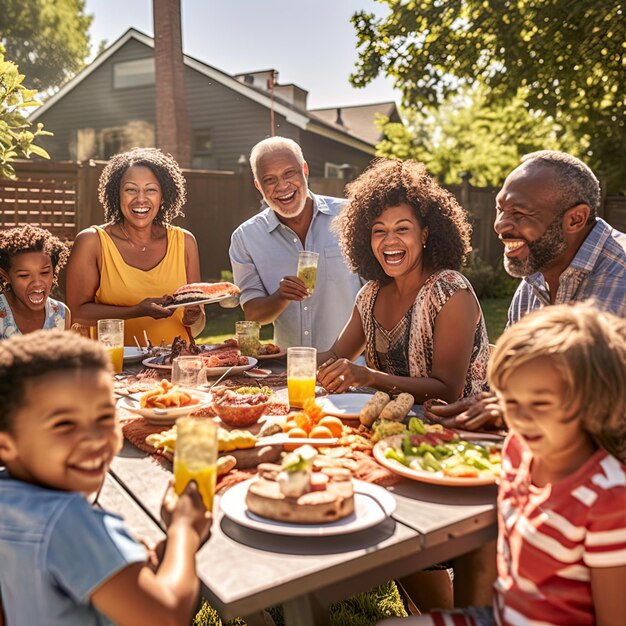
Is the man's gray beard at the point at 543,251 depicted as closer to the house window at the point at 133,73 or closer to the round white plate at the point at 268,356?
the round white plate at the point at 268,356

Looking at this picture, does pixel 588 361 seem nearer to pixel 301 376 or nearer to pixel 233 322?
pixel 301 376

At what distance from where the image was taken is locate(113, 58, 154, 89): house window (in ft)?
74.7

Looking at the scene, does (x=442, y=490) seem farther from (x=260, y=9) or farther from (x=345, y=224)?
(x=260, y=9)

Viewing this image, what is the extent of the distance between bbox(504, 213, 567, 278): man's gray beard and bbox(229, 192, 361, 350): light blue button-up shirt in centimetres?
188

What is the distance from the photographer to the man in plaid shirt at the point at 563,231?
3.25 metres

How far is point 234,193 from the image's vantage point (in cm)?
1419

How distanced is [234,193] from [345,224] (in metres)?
10.4

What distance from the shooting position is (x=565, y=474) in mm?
1819

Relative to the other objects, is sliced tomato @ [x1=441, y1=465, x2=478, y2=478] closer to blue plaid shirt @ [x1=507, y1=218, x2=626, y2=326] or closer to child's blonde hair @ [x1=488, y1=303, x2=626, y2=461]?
child's blonde hair @ [x1=488, y1=303, x2=626, y2=461]

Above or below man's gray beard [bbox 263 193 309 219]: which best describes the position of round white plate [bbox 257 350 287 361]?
below

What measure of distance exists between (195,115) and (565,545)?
72.9 ft

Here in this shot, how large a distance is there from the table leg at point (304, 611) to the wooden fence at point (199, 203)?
7.95 m

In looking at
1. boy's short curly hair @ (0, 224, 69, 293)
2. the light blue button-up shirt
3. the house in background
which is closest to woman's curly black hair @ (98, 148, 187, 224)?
the light blue button-up shirt

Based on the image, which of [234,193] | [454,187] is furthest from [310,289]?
[454,187]
